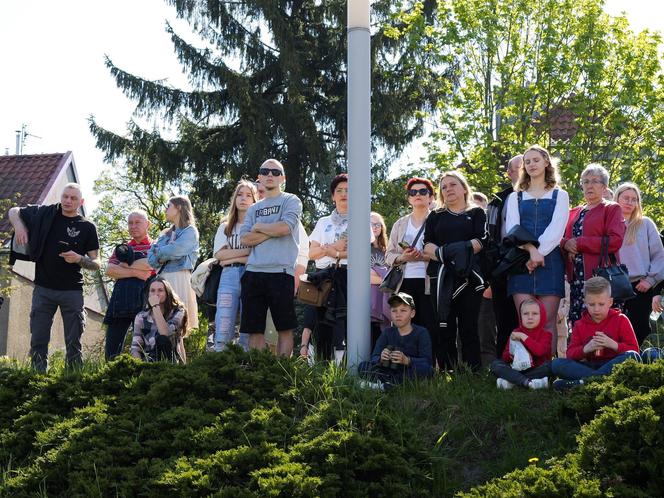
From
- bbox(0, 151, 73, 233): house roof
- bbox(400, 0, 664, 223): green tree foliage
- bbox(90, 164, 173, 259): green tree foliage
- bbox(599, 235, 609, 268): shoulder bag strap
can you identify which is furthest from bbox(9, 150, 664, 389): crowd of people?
bbox(90, 164, 173, 259): green tree foliage

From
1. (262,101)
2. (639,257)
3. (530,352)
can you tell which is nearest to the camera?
(530,352)

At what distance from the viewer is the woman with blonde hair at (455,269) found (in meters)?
7.93

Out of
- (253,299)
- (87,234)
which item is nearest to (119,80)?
(87,234)

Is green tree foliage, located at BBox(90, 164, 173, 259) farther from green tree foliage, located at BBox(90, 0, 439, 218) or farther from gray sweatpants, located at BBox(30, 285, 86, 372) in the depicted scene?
gray sweatpants, located at BBox(30, 285, 86, 372)

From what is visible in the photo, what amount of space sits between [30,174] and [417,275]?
26908 millimetres

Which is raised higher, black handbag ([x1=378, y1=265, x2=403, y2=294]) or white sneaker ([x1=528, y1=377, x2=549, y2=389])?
black handbag ([x1=378, y1=265, x2=403, y2=294])

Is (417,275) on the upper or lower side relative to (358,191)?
lower

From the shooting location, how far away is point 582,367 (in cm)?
678

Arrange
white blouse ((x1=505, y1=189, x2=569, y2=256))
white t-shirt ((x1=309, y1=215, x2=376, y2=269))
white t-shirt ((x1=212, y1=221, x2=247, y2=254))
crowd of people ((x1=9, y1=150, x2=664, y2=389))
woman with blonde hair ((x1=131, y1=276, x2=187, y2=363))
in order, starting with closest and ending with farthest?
crowd of people ((x1=9, y1=150, x2=664, y2=389)) → white blouse ((x1=505, y1=189, x2=569, y2=256)) → woman with blonde hair ((x1=131, y1=276, x2=187, y2=363)) → white t-shirt ((x1=212, y1=221, x2=247, y2=254)) → white t-shirt ((x1=309, y1=215, x2=376, y2=269))

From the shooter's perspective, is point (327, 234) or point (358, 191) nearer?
point (358, 191)

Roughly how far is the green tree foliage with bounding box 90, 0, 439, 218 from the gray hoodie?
18.1 m

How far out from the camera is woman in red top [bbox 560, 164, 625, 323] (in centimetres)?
781

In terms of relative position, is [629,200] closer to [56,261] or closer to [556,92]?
[56,261]

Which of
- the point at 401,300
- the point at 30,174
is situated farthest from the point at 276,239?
the point at 30,174
